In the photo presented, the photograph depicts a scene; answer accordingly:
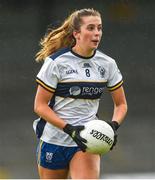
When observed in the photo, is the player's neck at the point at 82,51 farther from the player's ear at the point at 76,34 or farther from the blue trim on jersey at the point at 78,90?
the blue trim on jersey at the point at 78,90

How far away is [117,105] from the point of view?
178 inches

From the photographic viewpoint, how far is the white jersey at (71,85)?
168 inches

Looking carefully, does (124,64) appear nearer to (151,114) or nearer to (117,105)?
(151,114)

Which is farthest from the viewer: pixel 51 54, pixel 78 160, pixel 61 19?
pixel 61 19

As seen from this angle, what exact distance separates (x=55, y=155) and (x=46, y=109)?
0.31m

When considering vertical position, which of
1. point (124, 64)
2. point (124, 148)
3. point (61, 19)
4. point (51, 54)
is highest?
point (51, 54)

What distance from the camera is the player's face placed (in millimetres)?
4254

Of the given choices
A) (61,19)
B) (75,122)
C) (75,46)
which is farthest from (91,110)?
(61,19)

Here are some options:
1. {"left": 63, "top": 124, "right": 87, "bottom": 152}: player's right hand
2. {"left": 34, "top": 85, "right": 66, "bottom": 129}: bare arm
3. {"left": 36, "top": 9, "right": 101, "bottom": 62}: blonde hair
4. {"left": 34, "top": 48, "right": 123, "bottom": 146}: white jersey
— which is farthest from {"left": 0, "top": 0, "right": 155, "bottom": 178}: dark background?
{"left": 63, "top": 124, "right": 87, "bottom": 152}: player's right hand

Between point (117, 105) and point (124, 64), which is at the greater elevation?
point (117, 105)

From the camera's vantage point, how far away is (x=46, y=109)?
4.24m

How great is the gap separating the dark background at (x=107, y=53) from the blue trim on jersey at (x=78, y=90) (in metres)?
2.90

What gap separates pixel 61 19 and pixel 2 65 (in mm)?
761

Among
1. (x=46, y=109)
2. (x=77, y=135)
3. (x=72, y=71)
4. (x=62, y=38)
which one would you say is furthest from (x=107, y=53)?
(x=77, y=135)
